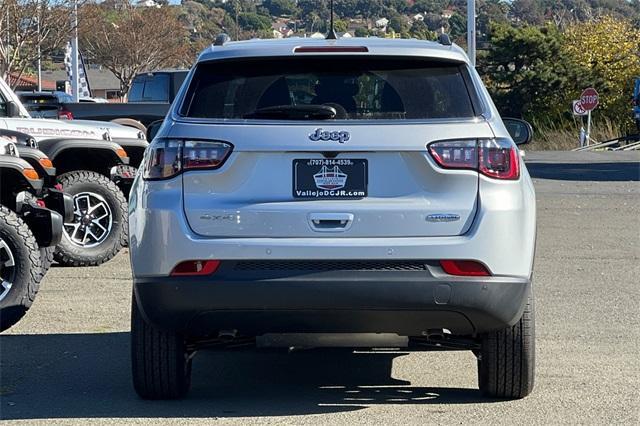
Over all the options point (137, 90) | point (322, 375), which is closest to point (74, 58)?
point (137, 90)

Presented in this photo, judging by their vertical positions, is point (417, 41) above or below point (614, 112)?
above

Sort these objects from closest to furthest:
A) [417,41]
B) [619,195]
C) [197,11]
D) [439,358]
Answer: [417,41]
[439,358]
[619,195]
[197,11]

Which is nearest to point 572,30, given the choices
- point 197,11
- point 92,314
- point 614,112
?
point 614,112

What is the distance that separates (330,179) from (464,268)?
2.33 feet

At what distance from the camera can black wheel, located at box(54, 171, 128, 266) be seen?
37.1 feet

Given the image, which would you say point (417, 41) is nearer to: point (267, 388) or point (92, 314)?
point (267, 388)

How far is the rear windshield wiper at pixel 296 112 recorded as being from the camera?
551 centimetres

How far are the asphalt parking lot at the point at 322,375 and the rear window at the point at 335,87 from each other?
1.47 m

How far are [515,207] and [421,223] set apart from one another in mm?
458

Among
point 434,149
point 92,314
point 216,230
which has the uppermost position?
point 434,149

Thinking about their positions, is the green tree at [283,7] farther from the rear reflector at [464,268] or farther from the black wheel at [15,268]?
the rear reflector at [464,268]

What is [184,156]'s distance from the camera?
5445 millimetres

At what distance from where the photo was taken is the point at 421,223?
210 inches

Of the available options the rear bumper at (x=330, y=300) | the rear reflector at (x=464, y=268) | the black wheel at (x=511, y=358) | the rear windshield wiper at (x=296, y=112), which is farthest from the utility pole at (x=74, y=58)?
the rear reflector at (x=464, y=268)
